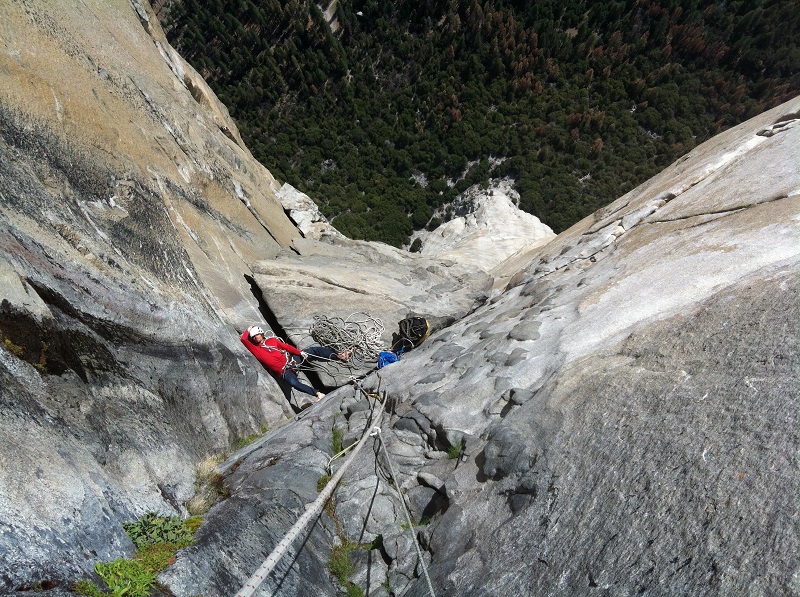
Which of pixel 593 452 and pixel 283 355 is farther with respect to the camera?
pixel 283 355

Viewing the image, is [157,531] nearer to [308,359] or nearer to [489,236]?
[308,359]

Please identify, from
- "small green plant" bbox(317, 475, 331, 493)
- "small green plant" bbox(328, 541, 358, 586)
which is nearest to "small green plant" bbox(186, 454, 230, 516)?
"small green plant" bbox(317, 475, 331, 493)

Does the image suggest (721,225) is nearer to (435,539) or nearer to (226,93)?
(435,539)

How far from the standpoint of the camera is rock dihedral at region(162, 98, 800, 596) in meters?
3.22

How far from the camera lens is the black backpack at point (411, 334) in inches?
375

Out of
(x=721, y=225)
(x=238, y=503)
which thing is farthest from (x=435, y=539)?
(x=721, y=225)

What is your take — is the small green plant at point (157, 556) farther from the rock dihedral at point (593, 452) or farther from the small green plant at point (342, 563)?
the small green plant at point (342, 563)

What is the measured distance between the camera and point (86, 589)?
10.5 ft

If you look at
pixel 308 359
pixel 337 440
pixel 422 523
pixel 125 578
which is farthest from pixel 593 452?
pixel 308 359

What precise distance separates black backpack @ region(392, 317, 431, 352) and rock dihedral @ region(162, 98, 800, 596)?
2203 millimetres

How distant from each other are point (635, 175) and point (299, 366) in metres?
27.7

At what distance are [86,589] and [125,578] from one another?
0.92 ft

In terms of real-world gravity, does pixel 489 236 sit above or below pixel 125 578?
above

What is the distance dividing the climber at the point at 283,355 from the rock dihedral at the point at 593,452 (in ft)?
4.22
